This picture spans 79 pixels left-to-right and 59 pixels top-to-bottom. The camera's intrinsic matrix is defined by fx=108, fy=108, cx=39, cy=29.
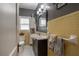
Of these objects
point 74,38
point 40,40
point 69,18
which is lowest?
point 40,40

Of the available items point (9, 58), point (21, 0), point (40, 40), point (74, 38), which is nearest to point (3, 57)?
point (9, 58)

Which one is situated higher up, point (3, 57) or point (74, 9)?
point (74, 9)

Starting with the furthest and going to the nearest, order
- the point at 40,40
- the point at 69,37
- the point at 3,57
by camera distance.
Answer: the point at 40,40 → the point at 69,37 → the point at 3,57

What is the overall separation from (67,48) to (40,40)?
817 mm

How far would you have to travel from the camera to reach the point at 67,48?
84 centimetres

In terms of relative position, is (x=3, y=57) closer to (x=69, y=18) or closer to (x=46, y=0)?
(x=46, y=0)

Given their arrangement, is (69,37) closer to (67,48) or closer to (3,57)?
(67,48)

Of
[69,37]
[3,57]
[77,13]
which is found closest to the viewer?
[3,57]

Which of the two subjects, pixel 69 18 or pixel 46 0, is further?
pixel 69 18

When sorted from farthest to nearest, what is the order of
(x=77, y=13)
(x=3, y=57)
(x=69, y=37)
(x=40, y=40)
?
(x=40, y=40) < (x=69, y=37) < (x=77, y=13) < (x=3, y=57)

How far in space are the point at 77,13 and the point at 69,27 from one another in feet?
0.44

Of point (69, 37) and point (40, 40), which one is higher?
point (69, 37)

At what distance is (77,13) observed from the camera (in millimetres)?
697

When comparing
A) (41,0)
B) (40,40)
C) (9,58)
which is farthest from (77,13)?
(40,40)
